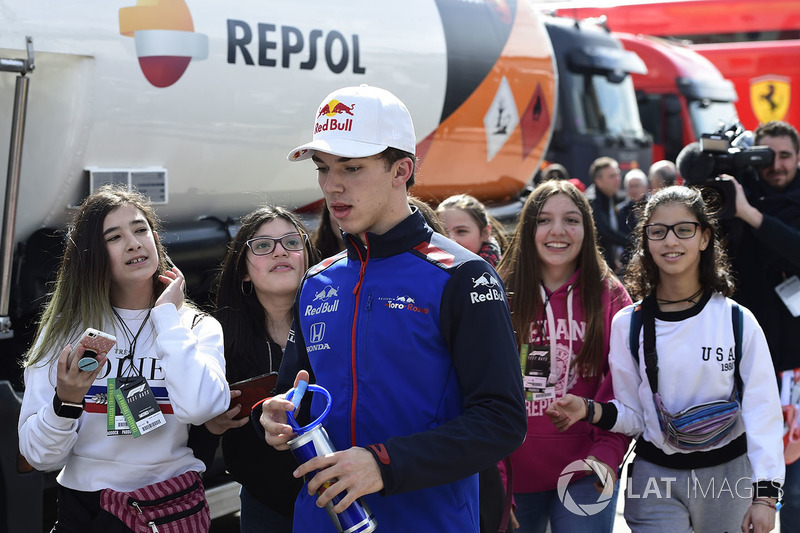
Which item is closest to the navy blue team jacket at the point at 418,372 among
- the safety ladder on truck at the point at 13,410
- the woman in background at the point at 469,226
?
the safety ladder on truck at the point at 13,410

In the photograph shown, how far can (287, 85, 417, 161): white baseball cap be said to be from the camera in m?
2.14

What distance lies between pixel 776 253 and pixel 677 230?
0.99 meters

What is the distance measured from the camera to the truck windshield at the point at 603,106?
10.0 meters

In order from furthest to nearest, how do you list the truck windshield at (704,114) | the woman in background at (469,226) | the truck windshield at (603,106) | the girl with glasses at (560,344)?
the truck windshield at (704,114)
the truck windshield at (603,106)
the woman in background at (469,226)
the girl with glasses at (560,344)

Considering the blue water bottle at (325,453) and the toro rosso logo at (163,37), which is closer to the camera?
the blue water bottle at (325,453)

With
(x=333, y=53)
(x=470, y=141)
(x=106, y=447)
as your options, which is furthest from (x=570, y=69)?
(x=106, y=447)

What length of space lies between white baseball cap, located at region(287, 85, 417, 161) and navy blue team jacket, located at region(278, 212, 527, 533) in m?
0.20

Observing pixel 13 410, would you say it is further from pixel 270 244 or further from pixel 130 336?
pixel 270 244

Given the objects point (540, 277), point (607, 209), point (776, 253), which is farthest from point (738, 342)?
point (607, 209)

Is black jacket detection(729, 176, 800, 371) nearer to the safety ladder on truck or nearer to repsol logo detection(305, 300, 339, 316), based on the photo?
repsol logo detection(305, 300, 339, 316)

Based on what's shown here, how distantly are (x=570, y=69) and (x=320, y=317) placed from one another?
817cm

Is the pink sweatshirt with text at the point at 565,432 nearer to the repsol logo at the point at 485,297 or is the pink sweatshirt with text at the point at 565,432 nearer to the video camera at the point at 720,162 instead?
the video camera at the point at 720,162

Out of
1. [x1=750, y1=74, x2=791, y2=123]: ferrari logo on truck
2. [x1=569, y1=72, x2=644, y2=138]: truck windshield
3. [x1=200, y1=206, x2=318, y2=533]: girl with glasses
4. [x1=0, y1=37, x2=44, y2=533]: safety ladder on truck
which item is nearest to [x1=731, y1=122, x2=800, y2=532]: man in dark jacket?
[x1=200, y1=206, x2=318, y2=533]: girl with glasses

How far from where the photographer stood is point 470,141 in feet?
20.2
